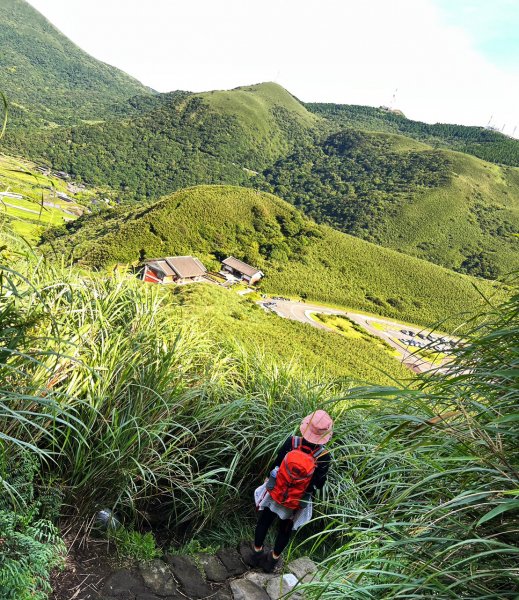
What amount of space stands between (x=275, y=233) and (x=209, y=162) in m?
71.9

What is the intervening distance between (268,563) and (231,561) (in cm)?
26

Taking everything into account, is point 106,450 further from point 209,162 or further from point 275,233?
point 209,162

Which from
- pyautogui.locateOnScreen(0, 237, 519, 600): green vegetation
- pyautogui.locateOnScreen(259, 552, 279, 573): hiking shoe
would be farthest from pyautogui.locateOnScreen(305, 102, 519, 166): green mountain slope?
pyautogui.locateOnScreen(259, 552, 279, 573): hiking shoe

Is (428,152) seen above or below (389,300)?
above

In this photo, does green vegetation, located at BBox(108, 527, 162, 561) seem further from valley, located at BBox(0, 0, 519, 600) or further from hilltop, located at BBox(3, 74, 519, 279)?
hilltop, located at BBox(3, 74, 519, 279)

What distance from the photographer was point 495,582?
97cm

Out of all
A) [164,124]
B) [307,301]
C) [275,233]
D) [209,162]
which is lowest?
[307,301]

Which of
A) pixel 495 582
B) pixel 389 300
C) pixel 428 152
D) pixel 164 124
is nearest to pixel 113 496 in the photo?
pixel 495 582

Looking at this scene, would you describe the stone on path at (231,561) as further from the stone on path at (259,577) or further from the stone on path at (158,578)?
the stone on path at (158,578)

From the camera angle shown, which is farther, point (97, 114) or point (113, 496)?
point (97, 114)

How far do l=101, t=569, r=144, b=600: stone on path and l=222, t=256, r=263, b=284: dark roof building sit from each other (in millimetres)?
46387

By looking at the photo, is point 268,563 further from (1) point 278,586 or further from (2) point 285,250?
(2) point 285,250

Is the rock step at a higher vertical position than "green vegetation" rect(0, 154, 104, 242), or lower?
lower

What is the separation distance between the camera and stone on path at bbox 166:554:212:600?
211 centimetres
